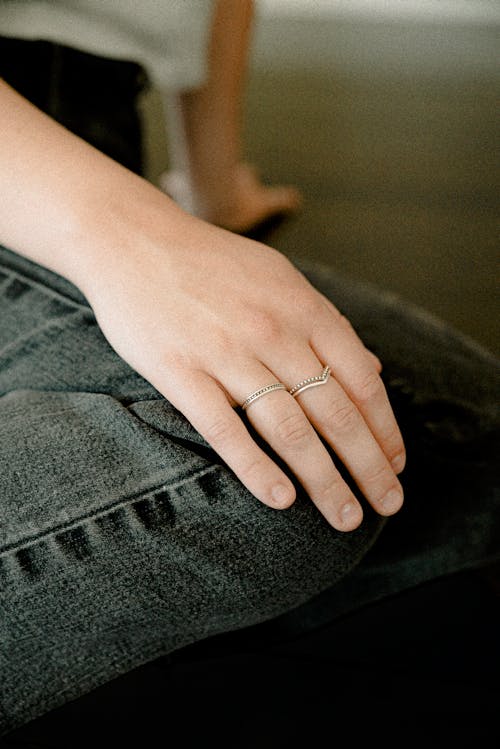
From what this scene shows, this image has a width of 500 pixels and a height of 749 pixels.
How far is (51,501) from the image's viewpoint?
460mm

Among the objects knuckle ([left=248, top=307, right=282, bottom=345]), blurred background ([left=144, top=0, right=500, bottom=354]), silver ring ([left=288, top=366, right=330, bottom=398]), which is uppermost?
knuckle ([left=248, top=307, right=282, bottom=345])

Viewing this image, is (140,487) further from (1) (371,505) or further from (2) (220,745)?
(2) (220,745)

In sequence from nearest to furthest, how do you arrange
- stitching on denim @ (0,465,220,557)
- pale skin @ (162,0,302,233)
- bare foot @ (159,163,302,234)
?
stitching on denim @ (0,465,220,557)
pale skin @ (162,0,302,233)
bare foot @ (159,163,302,234)

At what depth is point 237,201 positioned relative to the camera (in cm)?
132

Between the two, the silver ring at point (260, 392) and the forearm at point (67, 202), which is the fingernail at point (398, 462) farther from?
the forearm at point (67, 202)

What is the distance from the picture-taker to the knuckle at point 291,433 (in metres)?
0.49

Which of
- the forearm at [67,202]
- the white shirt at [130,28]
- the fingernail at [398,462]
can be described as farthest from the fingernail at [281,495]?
the white shirt at [130,28]

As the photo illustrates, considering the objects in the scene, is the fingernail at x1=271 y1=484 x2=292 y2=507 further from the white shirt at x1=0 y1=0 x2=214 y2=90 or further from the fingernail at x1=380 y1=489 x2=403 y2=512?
the white shirt at x1=0 y1=0 x2=214 y2=90

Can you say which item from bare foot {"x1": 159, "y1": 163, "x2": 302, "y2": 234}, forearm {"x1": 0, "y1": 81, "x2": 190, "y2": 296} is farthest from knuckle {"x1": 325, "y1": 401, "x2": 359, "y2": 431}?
bare foot {"x1": 159, "y1": 163, "x2": 302, "y2": 234}

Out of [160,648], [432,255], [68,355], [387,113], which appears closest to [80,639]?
[160,648]

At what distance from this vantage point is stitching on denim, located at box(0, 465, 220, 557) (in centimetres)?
45

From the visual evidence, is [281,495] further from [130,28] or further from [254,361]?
[130,28]

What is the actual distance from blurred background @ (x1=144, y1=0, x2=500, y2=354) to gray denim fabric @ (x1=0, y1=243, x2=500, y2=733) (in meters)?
0.78

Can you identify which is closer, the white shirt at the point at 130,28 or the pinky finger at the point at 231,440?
the pinky finger at the point at 231,440
